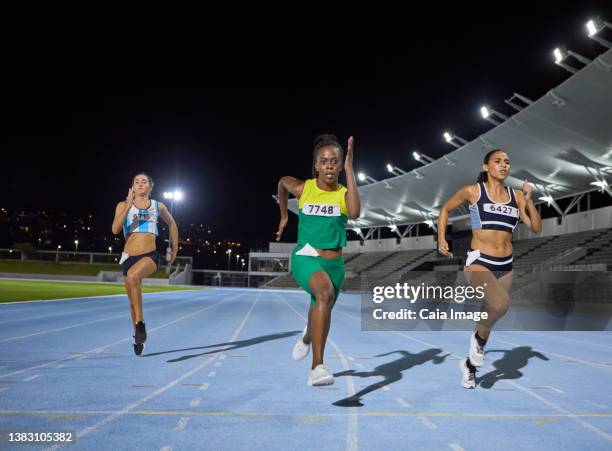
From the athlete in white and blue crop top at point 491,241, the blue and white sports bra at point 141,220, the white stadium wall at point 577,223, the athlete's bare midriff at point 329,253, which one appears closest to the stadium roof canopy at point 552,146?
the white stadium wall at point 577,223

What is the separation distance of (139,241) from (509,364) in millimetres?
5534

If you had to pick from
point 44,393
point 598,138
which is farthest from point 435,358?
point 598,138

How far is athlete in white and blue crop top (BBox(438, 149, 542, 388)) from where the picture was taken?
5707 mm

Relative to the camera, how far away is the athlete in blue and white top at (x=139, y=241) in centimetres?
703

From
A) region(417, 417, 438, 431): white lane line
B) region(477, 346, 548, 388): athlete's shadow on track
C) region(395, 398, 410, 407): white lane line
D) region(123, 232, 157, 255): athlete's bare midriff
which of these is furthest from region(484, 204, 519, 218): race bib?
region(123, 232, 157, 255): athlete's bare midriff

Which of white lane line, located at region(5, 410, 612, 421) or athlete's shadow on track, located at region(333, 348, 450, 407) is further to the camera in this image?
athlete's shadow on track, located at region(333, 348, 450, 407)

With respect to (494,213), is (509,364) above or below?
below

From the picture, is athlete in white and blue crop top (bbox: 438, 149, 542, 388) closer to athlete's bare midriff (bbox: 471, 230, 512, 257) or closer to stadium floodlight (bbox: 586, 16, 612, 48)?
athlete's bare midriff (bbox: 471, 230, 512, 257)

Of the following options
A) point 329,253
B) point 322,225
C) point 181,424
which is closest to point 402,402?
point 329,253

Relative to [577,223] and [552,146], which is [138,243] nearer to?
[552,146]

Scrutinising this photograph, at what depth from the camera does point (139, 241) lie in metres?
7.23

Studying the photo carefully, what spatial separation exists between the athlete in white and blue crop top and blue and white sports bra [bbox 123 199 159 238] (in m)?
3.65

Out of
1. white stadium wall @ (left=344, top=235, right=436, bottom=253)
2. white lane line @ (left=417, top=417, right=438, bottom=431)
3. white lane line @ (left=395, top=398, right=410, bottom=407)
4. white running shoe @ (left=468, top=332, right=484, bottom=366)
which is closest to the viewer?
white lane line @ (left=417, top=417, right=438, bottom=431)

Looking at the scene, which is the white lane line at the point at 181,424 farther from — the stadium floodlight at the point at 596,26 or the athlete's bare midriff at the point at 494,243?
the stadium floodlight at the point at 596,26
